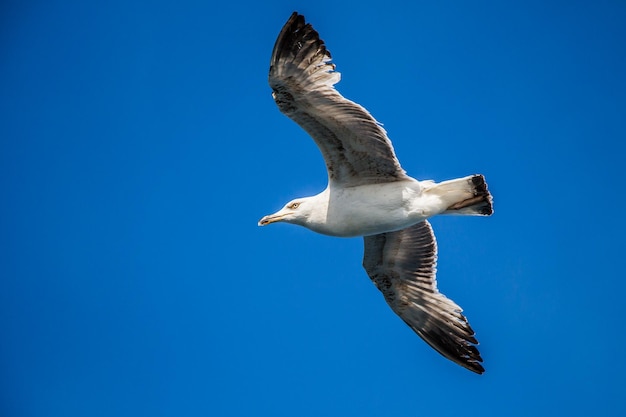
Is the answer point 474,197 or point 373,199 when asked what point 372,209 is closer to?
point 373,199

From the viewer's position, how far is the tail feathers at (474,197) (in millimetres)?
10438

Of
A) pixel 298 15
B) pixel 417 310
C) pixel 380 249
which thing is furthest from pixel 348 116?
pixel 417 310

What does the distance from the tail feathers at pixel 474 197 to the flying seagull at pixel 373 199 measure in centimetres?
1

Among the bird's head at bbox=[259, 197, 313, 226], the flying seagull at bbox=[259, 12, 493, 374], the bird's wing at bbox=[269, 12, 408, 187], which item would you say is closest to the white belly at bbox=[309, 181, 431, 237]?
the flying seagull at bbox=[259, 12, 493, 374]

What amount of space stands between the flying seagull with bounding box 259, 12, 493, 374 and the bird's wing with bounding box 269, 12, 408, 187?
1cm

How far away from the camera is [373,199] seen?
1047 cm

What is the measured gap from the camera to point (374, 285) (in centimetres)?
1234

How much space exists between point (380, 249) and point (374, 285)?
603 millimetres

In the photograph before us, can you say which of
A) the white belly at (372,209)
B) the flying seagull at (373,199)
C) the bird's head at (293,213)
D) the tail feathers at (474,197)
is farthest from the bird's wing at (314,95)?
the tail feathers at (474,197)

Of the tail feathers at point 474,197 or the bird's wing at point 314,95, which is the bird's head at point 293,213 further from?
the tail feathers at point 474,197

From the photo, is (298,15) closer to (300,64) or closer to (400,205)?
(300,64)

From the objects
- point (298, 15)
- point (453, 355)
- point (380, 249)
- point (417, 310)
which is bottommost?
point (453, 355)

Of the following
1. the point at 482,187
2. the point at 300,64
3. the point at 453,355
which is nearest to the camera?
the point at 300,64

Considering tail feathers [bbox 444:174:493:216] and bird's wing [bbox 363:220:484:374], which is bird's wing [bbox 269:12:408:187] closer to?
tail feathers [bbox 444:174:493:216]
